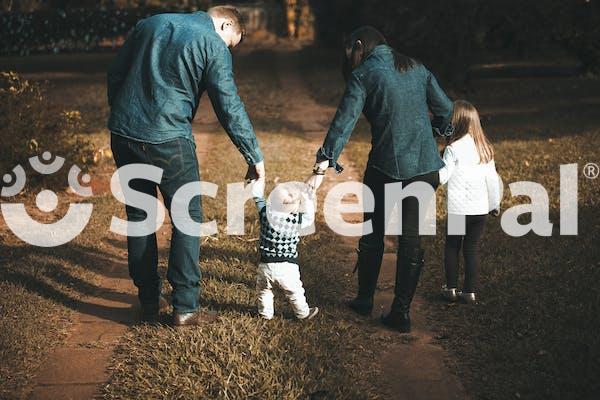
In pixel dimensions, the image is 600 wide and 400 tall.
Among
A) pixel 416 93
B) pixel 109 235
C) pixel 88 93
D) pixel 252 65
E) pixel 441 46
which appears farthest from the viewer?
pixel 252 65

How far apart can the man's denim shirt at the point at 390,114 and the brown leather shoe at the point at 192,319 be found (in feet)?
3.89

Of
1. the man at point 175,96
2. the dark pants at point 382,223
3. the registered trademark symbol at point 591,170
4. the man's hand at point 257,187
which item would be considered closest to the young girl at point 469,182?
the dark pants at point 382,223

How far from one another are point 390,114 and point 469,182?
864mm

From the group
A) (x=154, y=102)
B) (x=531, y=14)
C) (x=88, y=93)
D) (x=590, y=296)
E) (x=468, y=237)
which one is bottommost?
(x=590, y=296)

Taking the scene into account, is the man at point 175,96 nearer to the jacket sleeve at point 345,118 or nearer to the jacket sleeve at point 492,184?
the jacket sleeve at point 345,118

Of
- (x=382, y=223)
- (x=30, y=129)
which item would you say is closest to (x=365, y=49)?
(x=382, y=223)

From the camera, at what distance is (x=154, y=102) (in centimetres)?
423

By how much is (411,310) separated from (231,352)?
144 centimetres

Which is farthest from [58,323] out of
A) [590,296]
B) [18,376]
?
[590,296]

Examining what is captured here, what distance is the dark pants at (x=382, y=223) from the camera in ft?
14.8

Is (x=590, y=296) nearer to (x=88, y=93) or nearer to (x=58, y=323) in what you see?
(x=58, y=323)

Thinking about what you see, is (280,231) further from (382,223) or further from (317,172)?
(382,223)

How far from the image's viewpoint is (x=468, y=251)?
5.10m

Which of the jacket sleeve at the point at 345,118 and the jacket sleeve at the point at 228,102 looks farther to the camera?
the jacket sleeve at the point at 345,118
